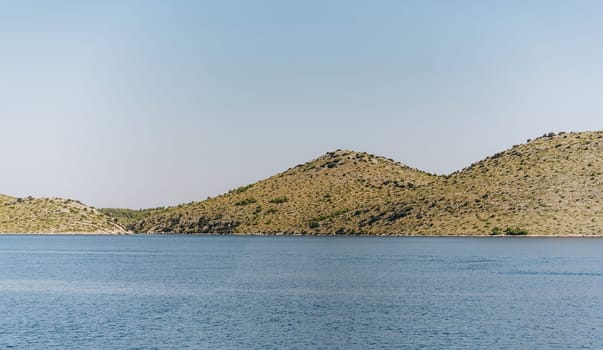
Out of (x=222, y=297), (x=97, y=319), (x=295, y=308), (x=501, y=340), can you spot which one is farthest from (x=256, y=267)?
(x=501, y=340)

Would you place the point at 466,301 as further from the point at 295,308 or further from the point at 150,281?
the point at 150,281

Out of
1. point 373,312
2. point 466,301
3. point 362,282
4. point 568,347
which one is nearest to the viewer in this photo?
point 568,347

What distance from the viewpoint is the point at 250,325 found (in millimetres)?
68562

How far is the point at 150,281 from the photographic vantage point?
358ft

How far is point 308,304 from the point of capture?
8269cm

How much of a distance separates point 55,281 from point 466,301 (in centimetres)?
5397

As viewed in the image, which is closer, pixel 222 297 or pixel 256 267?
pixel 222 297

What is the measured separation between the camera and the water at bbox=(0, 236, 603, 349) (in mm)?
62094

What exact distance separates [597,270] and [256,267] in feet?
168

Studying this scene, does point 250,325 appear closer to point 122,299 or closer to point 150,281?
point 122,299

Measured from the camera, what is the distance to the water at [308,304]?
62094 mm

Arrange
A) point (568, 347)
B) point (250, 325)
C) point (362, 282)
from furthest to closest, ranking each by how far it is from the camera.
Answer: point (362, 282)
point (250, 325)
point (568, 347)

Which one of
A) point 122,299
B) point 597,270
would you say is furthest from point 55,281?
point 597,270

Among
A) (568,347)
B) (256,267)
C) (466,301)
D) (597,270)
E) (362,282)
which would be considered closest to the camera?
(568,347)
